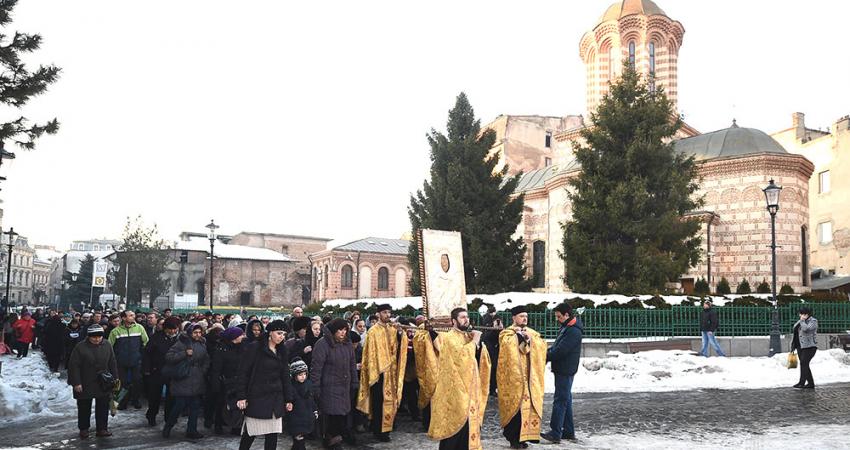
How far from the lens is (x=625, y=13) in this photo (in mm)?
37219

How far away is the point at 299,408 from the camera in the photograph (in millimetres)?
6680

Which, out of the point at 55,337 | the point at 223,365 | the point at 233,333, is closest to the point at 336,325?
the point at 233,333

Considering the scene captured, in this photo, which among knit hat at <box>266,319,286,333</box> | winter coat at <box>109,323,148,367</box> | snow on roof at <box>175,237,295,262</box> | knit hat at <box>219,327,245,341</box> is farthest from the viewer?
snow on roof at <box>175,237,295,262</box>

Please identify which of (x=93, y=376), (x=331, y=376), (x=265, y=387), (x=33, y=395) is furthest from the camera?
(x=33, y=395)

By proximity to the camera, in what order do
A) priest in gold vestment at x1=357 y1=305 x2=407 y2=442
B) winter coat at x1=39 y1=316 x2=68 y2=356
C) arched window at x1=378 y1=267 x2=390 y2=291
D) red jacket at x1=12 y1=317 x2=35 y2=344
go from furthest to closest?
arched window at x1=378 y1=267 x2=390 y2=291
red jacket at x1=12 y1=317 x2=35 y2=344
winter coat at x1=39 y1=316 x2=68 y2=356
priest in gold vestment at x1=357 y1=305 x2=407 y2=442

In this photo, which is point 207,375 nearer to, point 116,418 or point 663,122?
point 116,418

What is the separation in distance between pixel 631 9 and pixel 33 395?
34999 mm

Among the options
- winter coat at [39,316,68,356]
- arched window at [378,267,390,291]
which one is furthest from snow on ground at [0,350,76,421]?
arched window at [378,267,390,291]

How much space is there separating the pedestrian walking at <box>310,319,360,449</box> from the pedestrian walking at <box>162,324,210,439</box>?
1939 mm

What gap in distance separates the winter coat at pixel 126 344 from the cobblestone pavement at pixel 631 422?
84cm

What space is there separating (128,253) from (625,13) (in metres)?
35.1

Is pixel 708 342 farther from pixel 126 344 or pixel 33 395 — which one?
pixel 33 395

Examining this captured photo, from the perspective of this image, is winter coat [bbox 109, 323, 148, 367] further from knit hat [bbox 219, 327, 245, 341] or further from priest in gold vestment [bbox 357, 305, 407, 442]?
priest in gold vestment [bbox 357, 305, 407, 442]

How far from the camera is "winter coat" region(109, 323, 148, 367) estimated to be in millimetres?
10695
